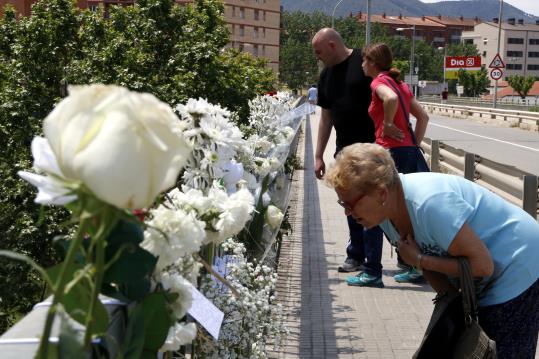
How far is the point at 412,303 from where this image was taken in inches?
270

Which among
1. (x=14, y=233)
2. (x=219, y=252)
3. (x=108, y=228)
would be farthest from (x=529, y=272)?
(x=14, y=233)

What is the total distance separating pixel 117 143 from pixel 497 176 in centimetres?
975

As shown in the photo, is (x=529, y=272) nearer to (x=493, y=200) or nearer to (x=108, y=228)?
(x=493, y=200)

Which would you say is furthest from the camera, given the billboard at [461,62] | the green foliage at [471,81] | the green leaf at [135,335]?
the green foliage at [471,81]

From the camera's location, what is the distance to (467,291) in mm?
3455

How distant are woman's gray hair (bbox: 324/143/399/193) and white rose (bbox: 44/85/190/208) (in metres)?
2.25

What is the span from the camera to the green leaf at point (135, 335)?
5.08ft

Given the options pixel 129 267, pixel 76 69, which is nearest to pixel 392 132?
pixel 129 267

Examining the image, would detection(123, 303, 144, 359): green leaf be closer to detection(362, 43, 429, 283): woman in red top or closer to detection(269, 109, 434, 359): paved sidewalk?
detection(269, 109, 434, 359): paved sidewalk

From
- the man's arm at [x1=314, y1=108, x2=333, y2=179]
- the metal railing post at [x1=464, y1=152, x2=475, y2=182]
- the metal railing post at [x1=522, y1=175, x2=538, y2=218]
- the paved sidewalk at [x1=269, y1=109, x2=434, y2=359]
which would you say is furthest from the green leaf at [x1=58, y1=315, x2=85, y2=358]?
the metal railing post at [x1=464, y1=152, x2=475, y2=182]

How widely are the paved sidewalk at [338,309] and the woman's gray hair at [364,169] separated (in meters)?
2.27

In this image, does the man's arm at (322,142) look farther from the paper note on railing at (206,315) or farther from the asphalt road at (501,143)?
the asphalt road at (501,143)

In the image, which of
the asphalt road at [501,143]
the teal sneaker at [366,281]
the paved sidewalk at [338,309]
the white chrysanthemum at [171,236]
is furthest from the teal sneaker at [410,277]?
the asphalt road at [501,143]

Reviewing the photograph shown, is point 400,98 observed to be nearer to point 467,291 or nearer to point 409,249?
point 409,249
